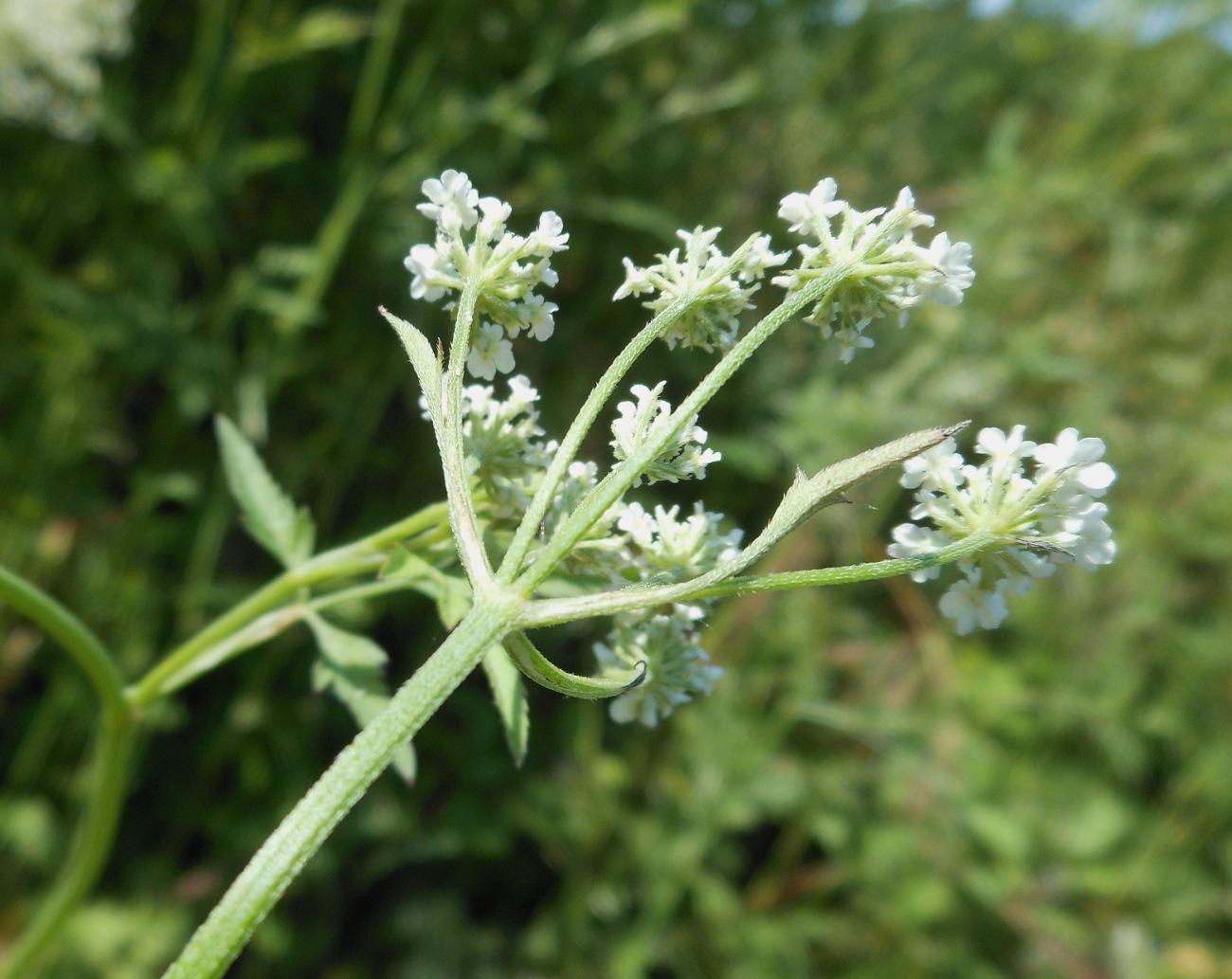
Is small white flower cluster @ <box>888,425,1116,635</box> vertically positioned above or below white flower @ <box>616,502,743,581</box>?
above

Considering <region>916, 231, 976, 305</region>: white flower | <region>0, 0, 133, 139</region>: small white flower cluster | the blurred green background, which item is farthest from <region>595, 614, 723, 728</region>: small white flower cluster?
<region>0, 0, 133, 139</region>: small white flower cluster

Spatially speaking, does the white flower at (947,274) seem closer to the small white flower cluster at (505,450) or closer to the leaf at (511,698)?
the small white flower cluster at (505,450)

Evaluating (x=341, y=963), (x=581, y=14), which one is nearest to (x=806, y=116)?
(x=581, y=14)

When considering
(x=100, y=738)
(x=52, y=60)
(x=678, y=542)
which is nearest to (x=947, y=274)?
(x=678, y=542)

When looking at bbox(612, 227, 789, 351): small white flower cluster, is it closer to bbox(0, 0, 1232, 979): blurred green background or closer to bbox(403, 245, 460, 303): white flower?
bbox(403, 245, 460, 303): white flower

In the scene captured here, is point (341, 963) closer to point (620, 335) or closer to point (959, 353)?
point (620, 335)

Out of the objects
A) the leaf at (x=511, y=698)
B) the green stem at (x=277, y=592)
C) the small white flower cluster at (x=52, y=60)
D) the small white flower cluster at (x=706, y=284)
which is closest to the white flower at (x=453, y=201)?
the small white flower cluster at (x=706, y=284)
